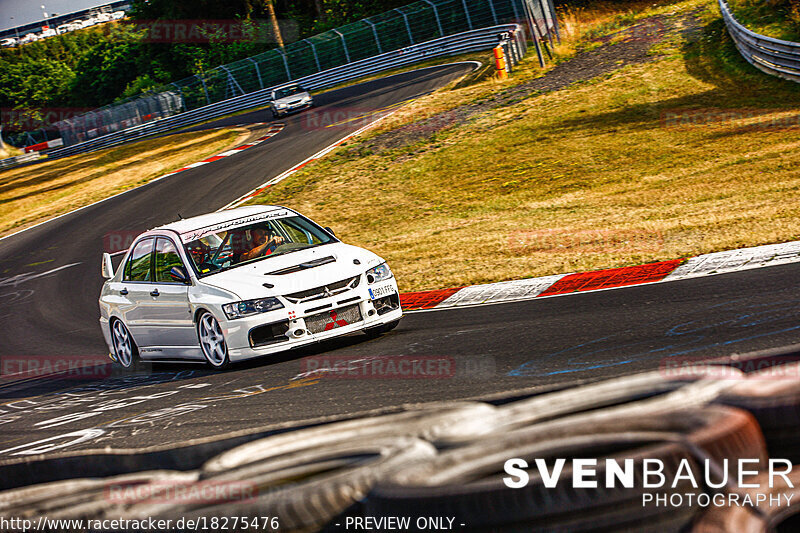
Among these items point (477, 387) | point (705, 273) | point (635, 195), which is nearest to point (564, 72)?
point (635, 195)

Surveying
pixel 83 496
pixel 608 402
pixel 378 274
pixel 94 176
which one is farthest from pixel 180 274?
pixel 94 176

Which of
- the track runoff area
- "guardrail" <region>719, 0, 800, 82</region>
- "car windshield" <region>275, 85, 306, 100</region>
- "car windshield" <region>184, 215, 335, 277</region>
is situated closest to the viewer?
the track runoff area

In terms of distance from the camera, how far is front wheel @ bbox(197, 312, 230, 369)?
814cm

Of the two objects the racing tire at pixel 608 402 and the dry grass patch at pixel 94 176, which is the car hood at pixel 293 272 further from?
the dry grass patch at pixel 94 176

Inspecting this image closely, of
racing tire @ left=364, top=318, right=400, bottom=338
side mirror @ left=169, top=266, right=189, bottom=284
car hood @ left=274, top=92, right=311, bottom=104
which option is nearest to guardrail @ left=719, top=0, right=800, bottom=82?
racing tire @ left=364, top=318, right=400, bottom=338

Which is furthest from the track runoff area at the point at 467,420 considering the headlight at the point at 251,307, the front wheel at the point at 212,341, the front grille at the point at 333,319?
→ the headlight at the point at 251,307

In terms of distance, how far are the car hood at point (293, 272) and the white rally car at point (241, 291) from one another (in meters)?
0.01

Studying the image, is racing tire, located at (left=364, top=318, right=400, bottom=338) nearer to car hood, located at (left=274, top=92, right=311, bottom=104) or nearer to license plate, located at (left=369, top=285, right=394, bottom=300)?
license plate, located at (left=369, top=285, right=394, bottom=300)

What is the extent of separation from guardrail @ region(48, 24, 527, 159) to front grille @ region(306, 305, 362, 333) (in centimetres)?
3051

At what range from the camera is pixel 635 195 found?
45.4 ft

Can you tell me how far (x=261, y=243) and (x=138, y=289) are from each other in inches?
64.8

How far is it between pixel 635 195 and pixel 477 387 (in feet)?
30.0

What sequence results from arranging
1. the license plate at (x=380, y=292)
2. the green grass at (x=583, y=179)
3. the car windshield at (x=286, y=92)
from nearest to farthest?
the license plate at (x=380, y=292) < the green grass at (x=583, y=179) < the car windshield at (x=286, y=92)

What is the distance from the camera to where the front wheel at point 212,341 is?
26.7ft
